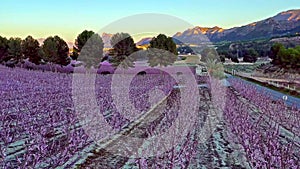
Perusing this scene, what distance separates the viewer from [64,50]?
5653 centimetres

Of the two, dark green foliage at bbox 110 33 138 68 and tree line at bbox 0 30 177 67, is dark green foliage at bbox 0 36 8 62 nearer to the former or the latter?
tree line at bbox 0 30 177 67

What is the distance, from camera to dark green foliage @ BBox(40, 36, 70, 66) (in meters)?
53.6

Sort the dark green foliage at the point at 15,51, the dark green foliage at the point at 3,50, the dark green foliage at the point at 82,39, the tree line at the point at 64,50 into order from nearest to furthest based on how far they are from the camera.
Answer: the tree line at the point at 64,50
the dark green foliage at the point at 15,51
the dark green foliage at the point at 3,50
the dark green foliage at the point at 82,39

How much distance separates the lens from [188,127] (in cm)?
1352

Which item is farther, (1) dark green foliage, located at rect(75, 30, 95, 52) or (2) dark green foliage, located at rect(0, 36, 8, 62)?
(1) dark green foliage, located at rect(75, 30, 95, 52)

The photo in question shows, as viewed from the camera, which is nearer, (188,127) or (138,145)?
(138,145)

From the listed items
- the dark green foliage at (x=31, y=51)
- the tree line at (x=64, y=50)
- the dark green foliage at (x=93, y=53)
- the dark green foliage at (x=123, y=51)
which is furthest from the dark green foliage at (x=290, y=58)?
the dark green foliage at (x=31, y=51)

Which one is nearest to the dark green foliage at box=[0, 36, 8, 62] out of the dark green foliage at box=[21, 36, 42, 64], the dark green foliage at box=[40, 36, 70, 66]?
the dark green foliage at box=[21, 36, 42, 64]

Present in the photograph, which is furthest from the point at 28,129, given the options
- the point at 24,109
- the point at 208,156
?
the point at 208,156

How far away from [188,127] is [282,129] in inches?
164

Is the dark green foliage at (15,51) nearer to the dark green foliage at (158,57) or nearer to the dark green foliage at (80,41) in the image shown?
the dark green foliage at (80,41)

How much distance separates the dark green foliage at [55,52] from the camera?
53.6 m

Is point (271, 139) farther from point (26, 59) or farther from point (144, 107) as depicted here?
point (26, 59)

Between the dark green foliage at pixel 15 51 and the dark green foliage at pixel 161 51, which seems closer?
the dark green foliage at pixel 15 51
